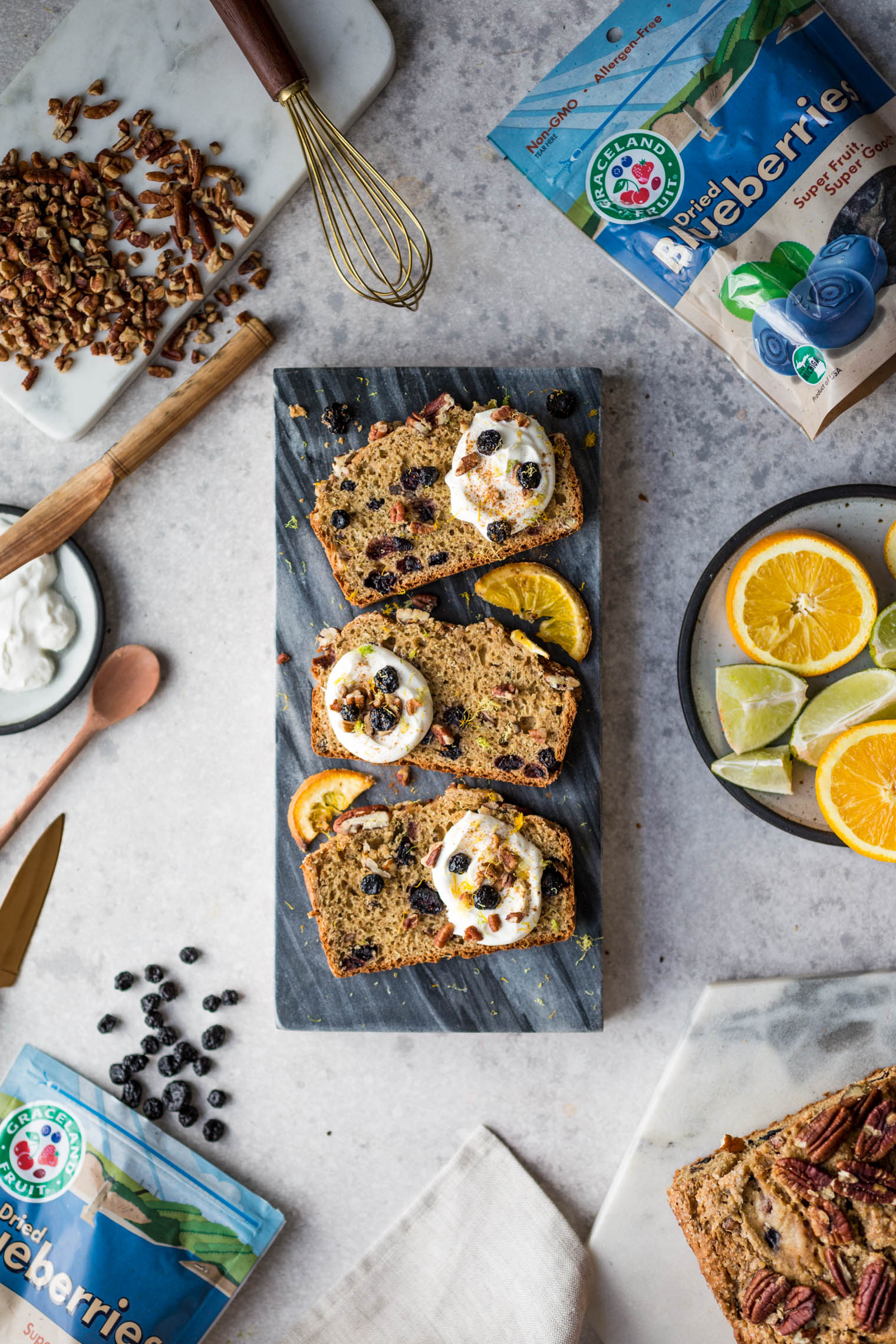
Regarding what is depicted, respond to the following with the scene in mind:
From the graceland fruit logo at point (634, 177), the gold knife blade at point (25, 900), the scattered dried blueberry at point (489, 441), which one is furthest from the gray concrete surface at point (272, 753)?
the scattered dried blueberry at point (489, 441)

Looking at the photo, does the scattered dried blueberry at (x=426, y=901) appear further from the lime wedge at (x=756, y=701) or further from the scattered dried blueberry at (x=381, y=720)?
the lime wedge at (x=756, y=701)

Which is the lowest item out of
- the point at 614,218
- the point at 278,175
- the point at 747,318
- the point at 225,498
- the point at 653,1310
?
the point at 653,1310

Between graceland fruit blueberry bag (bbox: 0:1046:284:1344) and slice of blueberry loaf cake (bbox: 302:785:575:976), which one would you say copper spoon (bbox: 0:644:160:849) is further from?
graceland fruit blueberry bag (bbox: 0:1046:284:1344)

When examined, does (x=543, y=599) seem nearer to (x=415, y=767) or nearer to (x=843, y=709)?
(x=415, y=767)

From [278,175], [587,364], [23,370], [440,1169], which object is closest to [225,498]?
[23,370]

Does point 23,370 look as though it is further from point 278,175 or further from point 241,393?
point 278,175

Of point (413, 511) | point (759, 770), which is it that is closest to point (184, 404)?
point (413, 511)
